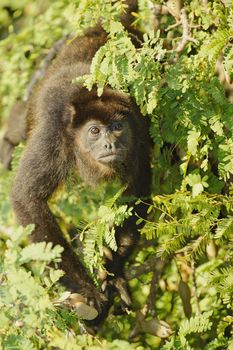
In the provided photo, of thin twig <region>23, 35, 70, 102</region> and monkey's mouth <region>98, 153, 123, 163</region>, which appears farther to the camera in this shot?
thin twig <region>23, 35, 70, 102</region>

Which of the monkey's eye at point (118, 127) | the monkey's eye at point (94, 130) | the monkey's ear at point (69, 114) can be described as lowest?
the monkey's eye at point (118, 127)

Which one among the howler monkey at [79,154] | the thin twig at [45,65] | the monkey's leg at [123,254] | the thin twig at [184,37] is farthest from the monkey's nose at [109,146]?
the thin twig at [45,65]

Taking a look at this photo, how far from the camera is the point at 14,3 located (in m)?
8.60

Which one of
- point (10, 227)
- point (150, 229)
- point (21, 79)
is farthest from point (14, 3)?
point (150, 229)

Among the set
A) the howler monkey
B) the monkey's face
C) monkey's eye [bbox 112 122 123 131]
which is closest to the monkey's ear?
the howler monkey

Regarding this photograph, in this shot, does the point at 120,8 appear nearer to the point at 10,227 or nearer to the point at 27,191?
the point at 27,191

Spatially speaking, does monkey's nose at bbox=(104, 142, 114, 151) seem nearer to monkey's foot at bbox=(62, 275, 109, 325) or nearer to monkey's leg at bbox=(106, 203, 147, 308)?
monkey's leg at bbox=(106, 203, 147, 308)

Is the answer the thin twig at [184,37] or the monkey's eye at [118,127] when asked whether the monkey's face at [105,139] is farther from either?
the thin twig at [184,37]

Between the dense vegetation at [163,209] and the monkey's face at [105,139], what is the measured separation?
1.09ft

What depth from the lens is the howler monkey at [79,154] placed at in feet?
17.9

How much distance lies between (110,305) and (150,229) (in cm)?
149

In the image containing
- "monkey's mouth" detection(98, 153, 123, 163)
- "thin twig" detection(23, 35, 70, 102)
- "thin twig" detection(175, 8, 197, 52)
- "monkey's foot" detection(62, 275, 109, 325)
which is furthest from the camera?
"thin twig" detection(23, 35, 70, 102)

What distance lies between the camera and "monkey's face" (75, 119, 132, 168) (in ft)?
18.1

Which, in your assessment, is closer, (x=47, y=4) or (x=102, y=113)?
(x=102, y=113)
